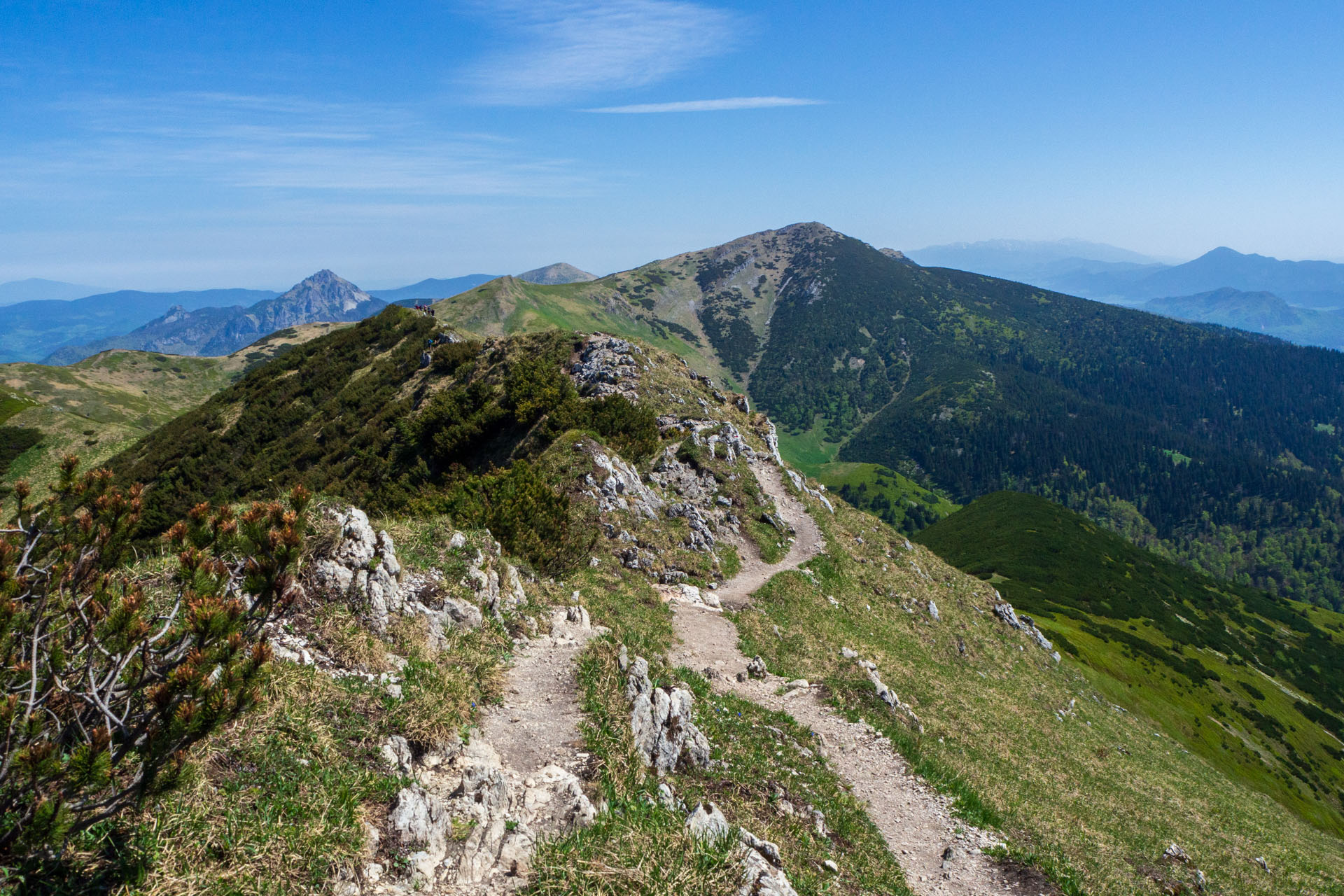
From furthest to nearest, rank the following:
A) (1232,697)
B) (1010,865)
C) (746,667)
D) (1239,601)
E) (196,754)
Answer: (1239,601) < (1232,697) < (746,667) < (1010,865) < (196,754)

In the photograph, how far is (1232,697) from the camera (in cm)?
10619

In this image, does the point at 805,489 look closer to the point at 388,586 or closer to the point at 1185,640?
the point at 388,586

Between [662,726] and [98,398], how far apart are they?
6024 inches

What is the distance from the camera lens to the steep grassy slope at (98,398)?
71.8 meters

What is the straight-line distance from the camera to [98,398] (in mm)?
116438

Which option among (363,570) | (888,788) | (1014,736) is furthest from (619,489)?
(1014,736)

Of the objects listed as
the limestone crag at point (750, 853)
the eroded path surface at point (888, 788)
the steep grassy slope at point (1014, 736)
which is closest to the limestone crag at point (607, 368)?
the steep grassy slope at point (1014, 736)

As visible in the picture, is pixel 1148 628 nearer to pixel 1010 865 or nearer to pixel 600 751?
pixel 1010 865

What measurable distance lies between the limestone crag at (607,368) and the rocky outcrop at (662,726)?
113ft

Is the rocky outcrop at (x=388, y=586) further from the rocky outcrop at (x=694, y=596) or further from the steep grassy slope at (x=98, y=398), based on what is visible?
the steep grassy slope at (x=98, y=398)

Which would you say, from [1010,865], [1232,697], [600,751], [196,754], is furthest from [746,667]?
[1232,697]

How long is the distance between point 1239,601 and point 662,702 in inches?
8783

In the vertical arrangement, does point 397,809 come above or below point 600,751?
above

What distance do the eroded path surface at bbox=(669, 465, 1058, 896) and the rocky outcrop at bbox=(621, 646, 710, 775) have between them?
17.9ft
